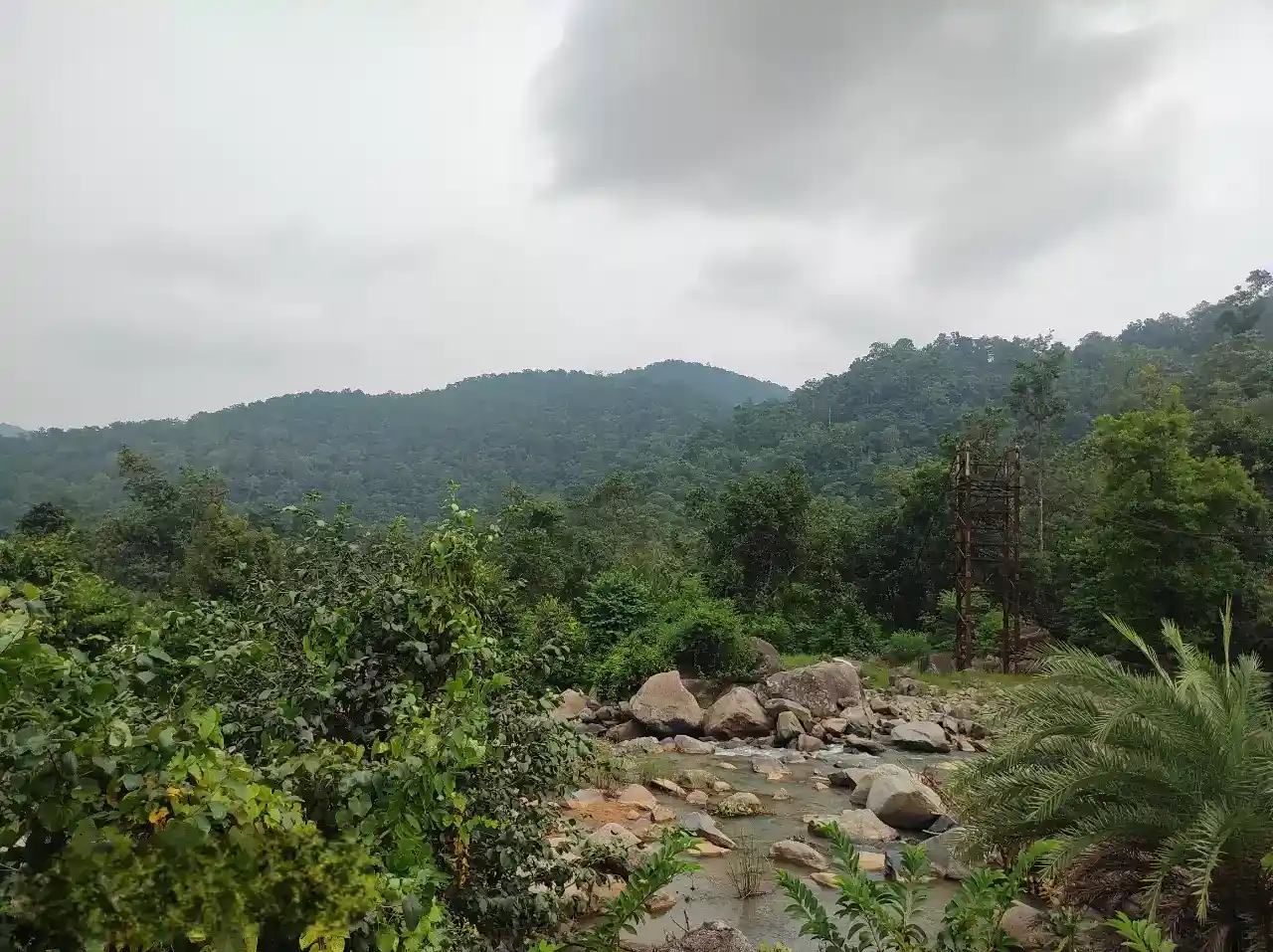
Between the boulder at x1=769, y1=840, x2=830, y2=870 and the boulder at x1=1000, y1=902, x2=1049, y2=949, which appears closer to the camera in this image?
the boulder at x1=1000, y1=902, x2=1049, y2=949

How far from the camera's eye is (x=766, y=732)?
1545 cm

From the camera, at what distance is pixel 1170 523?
18.0 m

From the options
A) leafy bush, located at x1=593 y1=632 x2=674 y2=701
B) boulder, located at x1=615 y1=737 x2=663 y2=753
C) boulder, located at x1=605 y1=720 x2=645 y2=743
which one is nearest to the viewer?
boulder, located at x1=615 y1=737 x2=663 y2=753

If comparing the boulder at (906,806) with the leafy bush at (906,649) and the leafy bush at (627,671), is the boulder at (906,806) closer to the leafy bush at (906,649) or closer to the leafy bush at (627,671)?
the leafy bush at (627,671)

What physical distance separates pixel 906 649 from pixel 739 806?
14.9 metres

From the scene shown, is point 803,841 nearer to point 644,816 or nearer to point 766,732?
point 644,816

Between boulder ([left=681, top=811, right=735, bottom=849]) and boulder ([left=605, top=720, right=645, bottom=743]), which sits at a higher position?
boulder ([left=681, top=811, right=735, bottom=849])

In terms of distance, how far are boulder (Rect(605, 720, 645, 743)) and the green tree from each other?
10.8m

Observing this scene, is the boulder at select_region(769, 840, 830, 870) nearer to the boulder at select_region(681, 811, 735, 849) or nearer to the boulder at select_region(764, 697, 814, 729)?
the boulder at select_region(681, 811, 735, 849)

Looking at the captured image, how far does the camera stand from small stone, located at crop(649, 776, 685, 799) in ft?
36.3

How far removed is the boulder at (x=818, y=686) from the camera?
16516 mm

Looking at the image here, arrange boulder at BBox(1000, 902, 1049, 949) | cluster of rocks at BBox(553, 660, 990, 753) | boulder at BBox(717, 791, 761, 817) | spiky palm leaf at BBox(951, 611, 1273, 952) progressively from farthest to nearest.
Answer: cluster of rocks at BBox(553, 660, 990, 753)
boulder at BBox(717, 791, 761, 817)
boulder at BBox(1000, 902, 1049, 949)
spiky palm leaf at BBox(951, 611, 1273, 952)

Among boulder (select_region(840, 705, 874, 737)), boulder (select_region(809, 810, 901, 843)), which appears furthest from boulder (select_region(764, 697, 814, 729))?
boulder (select_region(809, 810, 901, 843))

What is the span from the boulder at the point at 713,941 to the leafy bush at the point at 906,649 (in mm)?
19822
